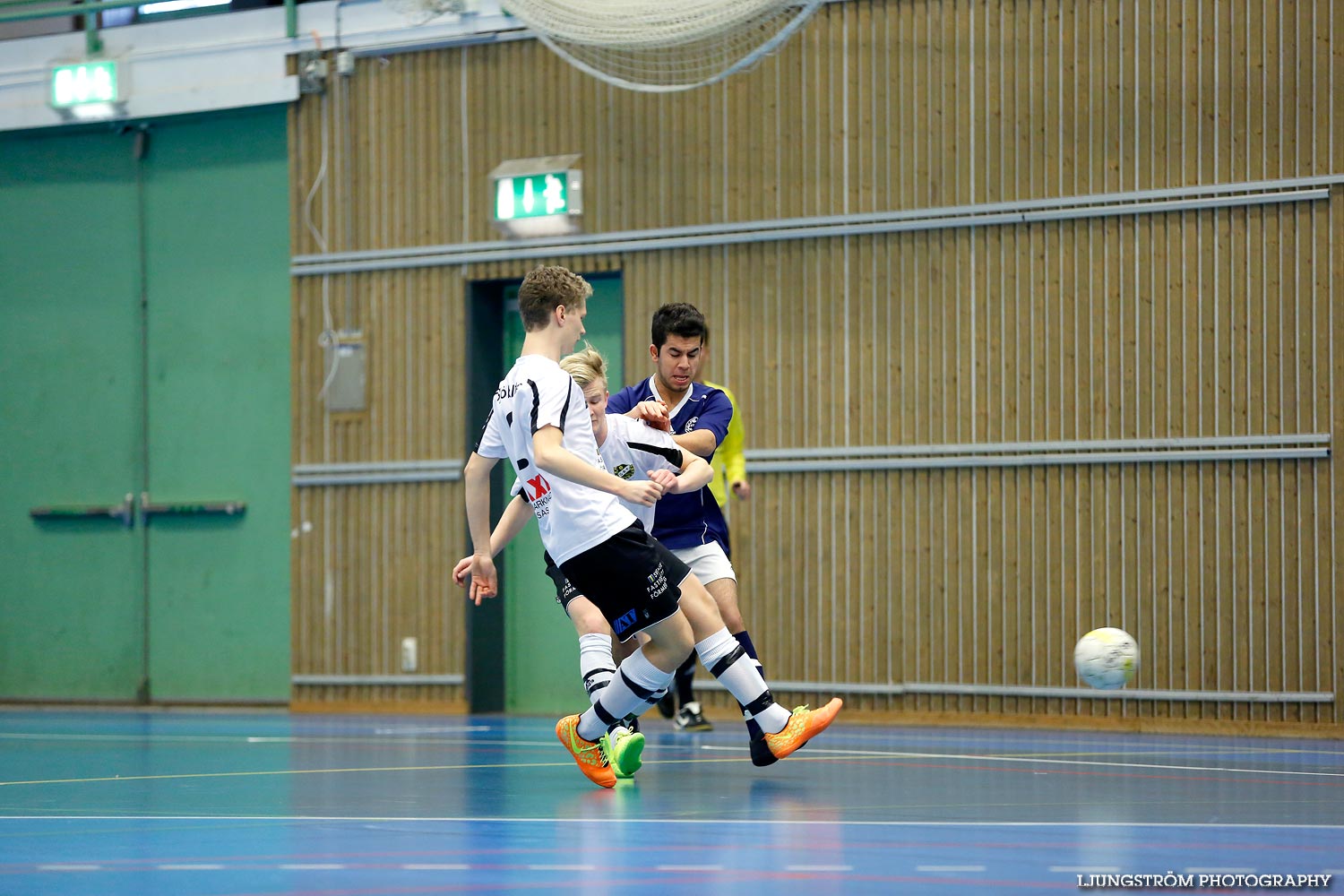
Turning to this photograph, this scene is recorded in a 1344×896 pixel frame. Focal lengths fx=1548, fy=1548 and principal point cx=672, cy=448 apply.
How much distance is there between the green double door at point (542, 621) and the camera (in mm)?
12398

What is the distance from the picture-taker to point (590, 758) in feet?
20.2

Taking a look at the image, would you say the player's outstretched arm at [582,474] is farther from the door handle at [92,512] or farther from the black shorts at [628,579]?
the door handle at [92,512]

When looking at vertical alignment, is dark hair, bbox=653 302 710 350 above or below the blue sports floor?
above

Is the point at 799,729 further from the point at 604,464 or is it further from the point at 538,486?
the point at 538,486

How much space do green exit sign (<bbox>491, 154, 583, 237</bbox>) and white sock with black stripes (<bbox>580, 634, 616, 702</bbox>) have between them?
6.03m

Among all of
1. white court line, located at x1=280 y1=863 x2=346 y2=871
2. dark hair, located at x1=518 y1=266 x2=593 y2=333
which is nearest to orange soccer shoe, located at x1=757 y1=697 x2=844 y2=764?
dark hair, located at x1=518 y1=266 x2=593 y2=333

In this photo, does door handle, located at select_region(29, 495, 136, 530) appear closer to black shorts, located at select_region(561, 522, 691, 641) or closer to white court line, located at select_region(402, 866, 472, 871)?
black shorts, located at select_region(561, 522, 691, 641)

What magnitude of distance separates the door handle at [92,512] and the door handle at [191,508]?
0.11m

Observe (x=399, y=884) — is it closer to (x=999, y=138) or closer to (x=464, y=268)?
(x=999, y=138)

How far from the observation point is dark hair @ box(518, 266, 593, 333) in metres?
5.82

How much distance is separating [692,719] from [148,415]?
6.40m

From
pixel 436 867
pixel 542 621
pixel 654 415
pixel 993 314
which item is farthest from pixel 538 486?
pixel 542 621

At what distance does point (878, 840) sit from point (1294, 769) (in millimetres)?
3388

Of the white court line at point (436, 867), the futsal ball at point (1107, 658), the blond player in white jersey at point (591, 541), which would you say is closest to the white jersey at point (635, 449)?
the blond player in white jersey at point (591, 541)
